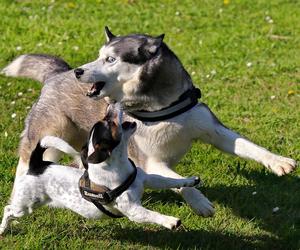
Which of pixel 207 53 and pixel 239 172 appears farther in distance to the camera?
pixel 207 53

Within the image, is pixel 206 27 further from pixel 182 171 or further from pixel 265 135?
pixel 182 171

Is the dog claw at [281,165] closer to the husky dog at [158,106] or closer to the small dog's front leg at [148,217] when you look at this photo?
the husky dog at [158,106]

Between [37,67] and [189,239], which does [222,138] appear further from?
[37,67]

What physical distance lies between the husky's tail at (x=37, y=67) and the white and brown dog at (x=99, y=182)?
165 centimetres

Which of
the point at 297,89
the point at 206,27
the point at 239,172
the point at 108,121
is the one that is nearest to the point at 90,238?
the point at 108,121

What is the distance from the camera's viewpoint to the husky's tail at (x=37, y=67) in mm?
6301

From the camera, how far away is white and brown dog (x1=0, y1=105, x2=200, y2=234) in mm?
4207

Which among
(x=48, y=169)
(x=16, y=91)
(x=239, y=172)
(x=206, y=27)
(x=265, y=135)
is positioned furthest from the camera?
(x=206, y=27)

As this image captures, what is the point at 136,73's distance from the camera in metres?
5.01

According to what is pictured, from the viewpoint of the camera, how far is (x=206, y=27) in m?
9.74

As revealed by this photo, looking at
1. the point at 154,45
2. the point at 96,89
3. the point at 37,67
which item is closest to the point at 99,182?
the point at 96,89

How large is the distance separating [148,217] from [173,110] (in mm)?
1104

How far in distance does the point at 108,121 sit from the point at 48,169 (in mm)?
680

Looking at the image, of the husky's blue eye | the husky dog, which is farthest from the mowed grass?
the husky's blue eye
